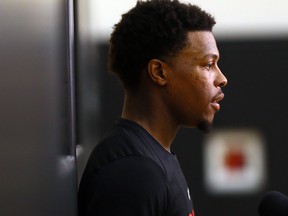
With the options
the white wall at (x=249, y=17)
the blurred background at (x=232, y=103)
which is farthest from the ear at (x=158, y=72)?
the white wall at (x=249, y=17)

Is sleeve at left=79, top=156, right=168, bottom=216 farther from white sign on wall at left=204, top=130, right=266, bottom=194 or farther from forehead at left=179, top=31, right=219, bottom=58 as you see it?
white sign on wall at left=204, top=130, right=266, bottom=194

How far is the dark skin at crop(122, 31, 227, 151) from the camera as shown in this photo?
121cm

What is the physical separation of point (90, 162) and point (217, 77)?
30cm

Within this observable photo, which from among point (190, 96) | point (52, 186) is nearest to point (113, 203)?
point (52, 186)

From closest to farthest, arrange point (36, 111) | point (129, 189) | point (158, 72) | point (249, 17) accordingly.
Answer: point (36, 111) < point (129, 189) < point (158, 72) < point (249, 17)

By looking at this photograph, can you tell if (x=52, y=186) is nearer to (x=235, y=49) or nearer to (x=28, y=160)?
(x=28, y=160)

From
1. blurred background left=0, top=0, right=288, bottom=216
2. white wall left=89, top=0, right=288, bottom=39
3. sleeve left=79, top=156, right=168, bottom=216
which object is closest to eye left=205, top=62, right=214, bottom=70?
sleeve left=79, top=156, right=168, bottom=216

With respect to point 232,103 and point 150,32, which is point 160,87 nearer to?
point 150,32

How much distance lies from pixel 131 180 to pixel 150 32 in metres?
0.30

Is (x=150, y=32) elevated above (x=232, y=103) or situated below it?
above

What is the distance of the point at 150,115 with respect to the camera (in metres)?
1.23

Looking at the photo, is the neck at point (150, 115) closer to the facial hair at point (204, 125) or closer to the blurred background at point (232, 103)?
the facial hair at point (204, 125)

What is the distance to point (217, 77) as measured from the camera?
1250 millimetres

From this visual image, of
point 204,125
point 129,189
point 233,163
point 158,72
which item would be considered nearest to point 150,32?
point 158,72
